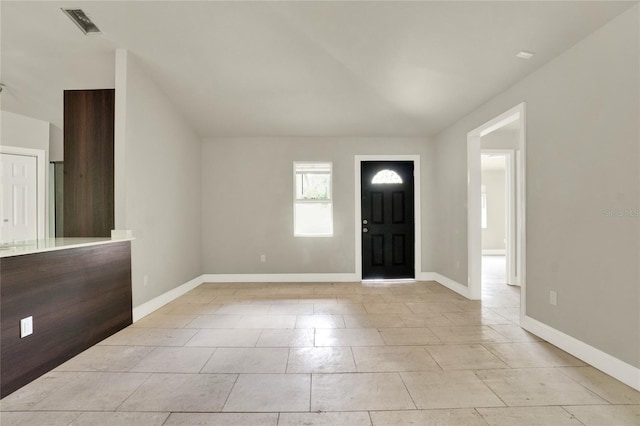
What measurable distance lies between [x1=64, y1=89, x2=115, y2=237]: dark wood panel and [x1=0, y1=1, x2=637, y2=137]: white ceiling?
0.46 meters

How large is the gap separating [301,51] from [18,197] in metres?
5.22

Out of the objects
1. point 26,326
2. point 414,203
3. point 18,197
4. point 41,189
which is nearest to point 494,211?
point 414,203

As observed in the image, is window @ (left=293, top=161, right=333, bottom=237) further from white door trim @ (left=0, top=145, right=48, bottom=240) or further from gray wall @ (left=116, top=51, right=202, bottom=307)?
white door trim @ (left=0, top=145, right=48, bottom=240)

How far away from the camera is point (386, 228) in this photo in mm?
5688

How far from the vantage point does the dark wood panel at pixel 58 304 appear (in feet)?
7.06

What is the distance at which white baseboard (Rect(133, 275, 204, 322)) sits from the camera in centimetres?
364

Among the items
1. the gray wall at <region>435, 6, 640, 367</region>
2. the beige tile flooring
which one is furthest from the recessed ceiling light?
the beige tile flooring

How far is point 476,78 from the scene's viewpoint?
3.49 metres

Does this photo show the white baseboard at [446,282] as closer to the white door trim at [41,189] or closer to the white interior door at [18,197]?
the white door trim at [41,189]

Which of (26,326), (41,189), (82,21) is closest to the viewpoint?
(26,326)

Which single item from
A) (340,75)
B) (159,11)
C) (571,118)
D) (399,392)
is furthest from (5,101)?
(571,118)

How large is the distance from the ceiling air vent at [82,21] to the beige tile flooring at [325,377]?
308 centimetres

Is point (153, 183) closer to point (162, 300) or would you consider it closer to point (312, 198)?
point (162, 300)

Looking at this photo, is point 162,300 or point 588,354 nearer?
point 588,354
